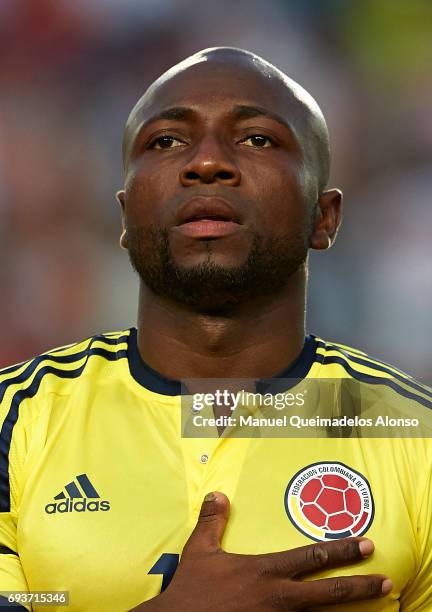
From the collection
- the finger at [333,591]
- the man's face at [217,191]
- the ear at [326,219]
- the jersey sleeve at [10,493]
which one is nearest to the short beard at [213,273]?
the man's face at [217,191]

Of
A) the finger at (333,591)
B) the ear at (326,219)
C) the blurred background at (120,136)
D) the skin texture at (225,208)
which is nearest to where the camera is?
the finger at (333,591)

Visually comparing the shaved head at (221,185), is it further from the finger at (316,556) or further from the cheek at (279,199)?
the finger at (316,556)

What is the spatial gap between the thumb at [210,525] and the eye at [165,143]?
81 cm

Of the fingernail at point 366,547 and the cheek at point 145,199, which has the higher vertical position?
the cheek at point 145,199

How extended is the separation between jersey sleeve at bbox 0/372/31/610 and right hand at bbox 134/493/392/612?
287mm

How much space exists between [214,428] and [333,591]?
0.47 m

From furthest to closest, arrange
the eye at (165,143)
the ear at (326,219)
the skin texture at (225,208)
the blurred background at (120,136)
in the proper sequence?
the blurred background at (120,136)
the ear at (326,219)
the eye at (165,143)
the skin texture at (225,208)

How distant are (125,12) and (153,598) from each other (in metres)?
3.94

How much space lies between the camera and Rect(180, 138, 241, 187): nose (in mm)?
1915

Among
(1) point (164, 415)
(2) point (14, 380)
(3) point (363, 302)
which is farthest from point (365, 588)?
(3) point (363, 302)

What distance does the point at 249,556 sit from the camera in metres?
1.66

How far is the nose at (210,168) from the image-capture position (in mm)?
1915

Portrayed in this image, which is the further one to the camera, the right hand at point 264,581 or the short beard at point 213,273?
the short beard at point 213,273

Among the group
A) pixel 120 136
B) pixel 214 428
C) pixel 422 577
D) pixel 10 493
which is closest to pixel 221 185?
pixel 214 428
